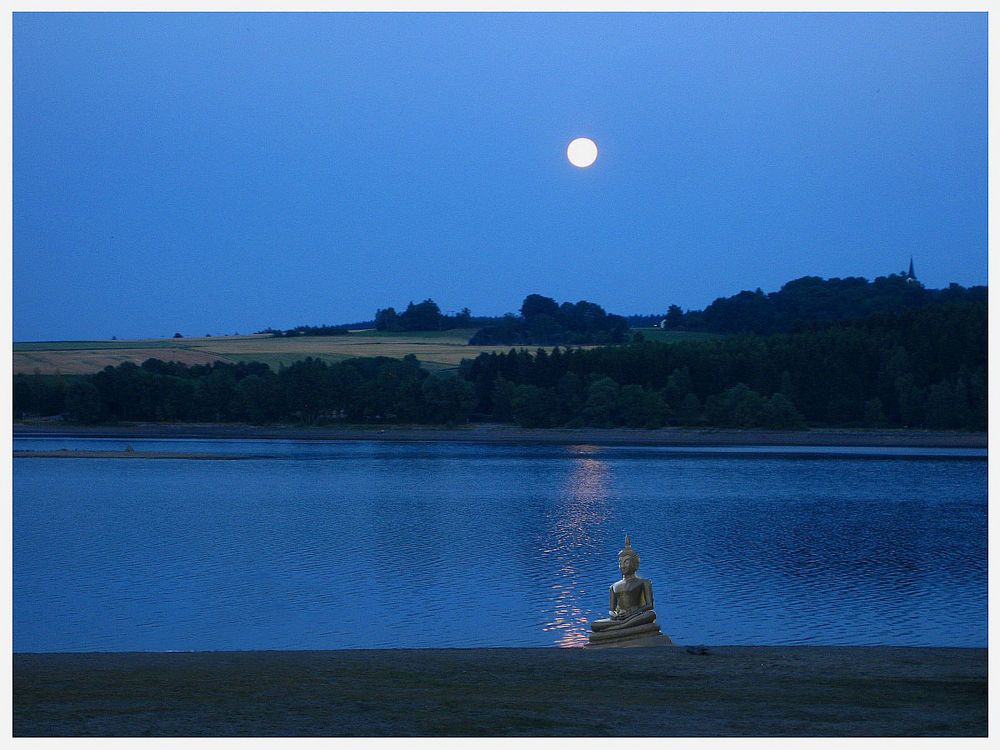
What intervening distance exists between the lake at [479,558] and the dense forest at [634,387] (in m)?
43.8

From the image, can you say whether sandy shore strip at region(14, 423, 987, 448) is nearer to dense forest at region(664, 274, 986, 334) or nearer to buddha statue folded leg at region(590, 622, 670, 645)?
dense forest at region(664, 274, 986, 334)

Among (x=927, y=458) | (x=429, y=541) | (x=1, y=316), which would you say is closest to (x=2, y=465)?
(x=1, y=316)

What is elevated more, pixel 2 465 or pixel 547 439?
pixel 2 465

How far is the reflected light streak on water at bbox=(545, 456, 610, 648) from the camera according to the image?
54.7 ft

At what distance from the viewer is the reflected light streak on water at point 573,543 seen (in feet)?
54.7

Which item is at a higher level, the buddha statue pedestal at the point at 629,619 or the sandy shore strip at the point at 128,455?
the buddha statue pedestal at the point at 629,619

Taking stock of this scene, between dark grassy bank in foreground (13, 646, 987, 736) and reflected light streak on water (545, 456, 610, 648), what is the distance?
5.45 meters

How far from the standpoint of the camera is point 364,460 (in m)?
74.3

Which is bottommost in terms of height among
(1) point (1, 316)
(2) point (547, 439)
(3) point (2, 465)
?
(2) point (547, 439)

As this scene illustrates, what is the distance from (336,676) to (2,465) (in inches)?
146

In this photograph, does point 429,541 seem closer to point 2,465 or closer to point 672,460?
point 2,465

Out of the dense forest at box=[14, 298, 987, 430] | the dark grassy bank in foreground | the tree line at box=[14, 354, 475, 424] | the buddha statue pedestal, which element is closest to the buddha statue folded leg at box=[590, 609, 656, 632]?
the buddha statue pedestal

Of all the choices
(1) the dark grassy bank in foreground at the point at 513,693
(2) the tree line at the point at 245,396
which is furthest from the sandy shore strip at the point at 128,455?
(1) the dark grassy bank in foreground at the point at 513,693

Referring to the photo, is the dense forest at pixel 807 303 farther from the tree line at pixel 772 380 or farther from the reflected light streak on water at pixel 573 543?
the reflected light streak on water at pixel 573 543
